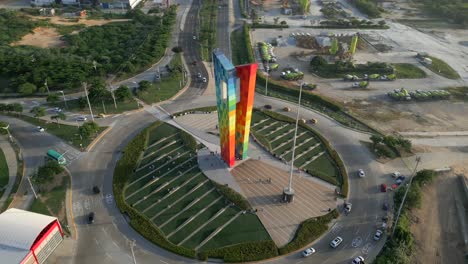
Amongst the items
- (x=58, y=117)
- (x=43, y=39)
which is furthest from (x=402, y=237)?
(x=43, y=39)

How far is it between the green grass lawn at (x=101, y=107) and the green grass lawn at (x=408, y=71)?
290 ft

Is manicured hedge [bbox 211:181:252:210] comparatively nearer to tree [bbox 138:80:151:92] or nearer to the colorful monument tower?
the colorful monument tower

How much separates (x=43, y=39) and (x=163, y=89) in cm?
6738

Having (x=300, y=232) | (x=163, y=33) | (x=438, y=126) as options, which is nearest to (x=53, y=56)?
(x=163, y=33)

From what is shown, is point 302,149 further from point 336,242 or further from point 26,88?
point 26,88

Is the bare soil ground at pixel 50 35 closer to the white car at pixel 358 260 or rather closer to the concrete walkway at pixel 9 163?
the concrete walkway at pixel 9 163

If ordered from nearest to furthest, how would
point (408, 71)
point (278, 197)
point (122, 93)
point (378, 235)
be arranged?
point (378, 235) → point (278, 197) → point (122, 93) → point (408, 71)

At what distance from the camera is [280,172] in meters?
76.5

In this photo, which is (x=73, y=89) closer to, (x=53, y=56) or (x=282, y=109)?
(x=53, y=56)

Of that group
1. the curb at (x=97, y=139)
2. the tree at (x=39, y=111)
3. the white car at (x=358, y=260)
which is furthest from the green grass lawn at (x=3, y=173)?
the white car at (x=358, y=260)

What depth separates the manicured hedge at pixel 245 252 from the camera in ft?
190

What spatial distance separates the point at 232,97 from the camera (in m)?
65.7

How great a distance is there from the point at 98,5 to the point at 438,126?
161 m

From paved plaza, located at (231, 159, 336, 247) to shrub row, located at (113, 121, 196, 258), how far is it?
1607 centimetres
